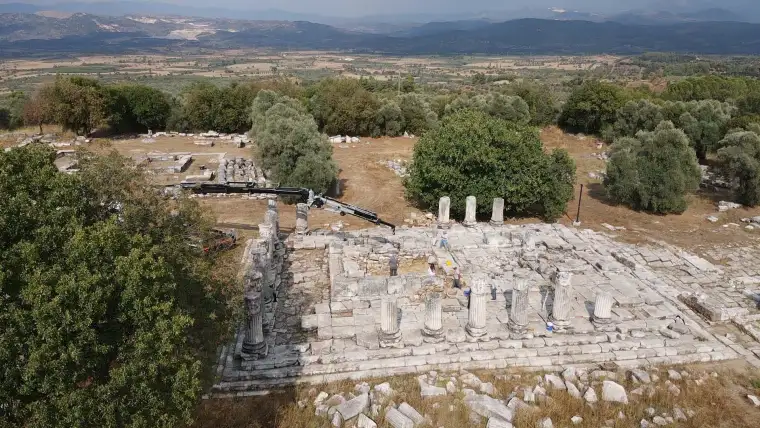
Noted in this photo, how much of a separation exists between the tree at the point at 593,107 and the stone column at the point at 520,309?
37.3 m

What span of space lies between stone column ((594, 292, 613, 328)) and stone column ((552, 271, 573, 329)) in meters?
0.76

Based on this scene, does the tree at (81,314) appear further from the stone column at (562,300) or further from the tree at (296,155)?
the tree at (296,155)

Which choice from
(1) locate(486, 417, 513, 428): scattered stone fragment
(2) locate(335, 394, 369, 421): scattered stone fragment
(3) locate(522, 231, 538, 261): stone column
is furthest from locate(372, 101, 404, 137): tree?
(1) locate(486, 417, 513, 428): scattered stone fragment

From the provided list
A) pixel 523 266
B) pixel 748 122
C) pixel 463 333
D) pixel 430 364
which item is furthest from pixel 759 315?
pixel 748 122

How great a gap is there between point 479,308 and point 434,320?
1175mm

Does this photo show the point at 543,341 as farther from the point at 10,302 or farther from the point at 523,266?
the point at 10,302

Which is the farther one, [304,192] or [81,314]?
[304,192]

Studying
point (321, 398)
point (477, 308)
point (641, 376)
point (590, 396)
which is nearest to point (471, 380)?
point (477, 308)

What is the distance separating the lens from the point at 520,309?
44.0ft

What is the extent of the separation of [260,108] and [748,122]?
110 feet

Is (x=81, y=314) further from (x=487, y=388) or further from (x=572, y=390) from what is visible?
(x=572, y=390)

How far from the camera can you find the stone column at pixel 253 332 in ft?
40.7

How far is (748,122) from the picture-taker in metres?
34.6

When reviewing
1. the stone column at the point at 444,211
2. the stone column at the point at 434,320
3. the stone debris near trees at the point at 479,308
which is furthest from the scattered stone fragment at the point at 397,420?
the stone column at the point at 444,211
